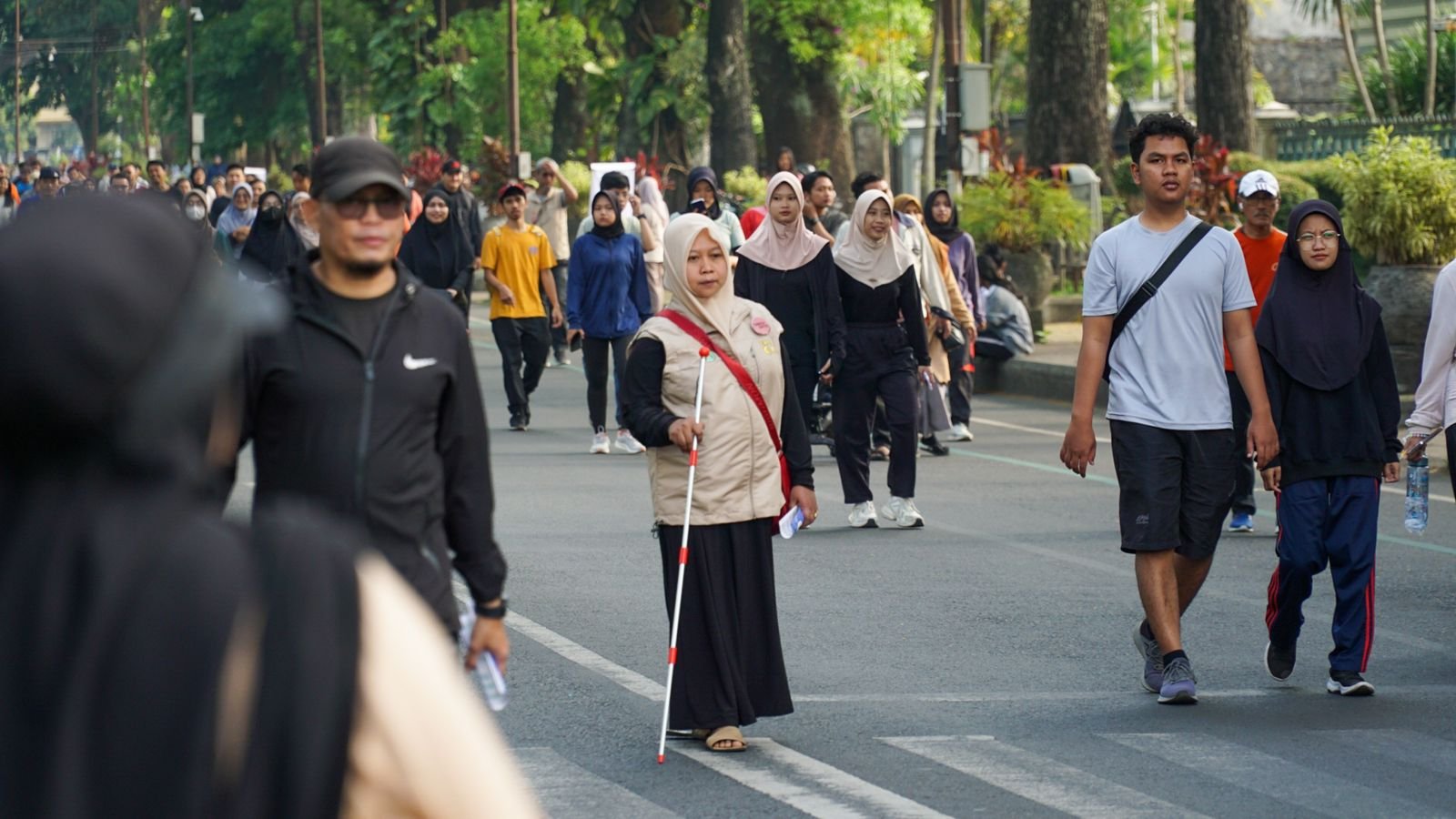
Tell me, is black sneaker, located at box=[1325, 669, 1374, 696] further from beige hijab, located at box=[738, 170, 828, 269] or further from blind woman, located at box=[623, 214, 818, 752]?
beige hijab, located at box=[738, 170, 828, 269]

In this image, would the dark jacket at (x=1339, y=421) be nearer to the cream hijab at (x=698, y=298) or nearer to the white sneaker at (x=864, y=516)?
the cream hijab at (x=698, y=298)

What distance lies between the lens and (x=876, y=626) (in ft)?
29.7

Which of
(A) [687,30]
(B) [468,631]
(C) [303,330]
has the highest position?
(A) [687,30]

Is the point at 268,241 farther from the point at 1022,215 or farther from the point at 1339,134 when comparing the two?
the point at 1339,134

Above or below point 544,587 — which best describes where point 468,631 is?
above

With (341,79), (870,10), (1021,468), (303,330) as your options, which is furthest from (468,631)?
(341,79)

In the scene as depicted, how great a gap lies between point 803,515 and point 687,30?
110ft

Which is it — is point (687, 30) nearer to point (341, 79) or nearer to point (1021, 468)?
point (1021, 468)

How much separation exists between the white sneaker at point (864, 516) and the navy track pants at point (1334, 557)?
406 centimetres


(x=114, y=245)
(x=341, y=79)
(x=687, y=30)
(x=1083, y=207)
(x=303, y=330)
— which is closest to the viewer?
(x=114, y=245)

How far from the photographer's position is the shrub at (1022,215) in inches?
868

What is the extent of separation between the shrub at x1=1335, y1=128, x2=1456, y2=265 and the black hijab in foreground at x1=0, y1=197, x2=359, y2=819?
1658 centimetres

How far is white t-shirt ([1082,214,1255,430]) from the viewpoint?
7801 mm

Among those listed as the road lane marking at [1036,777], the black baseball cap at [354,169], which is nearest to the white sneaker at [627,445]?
the road lane marking at [1036,777]
